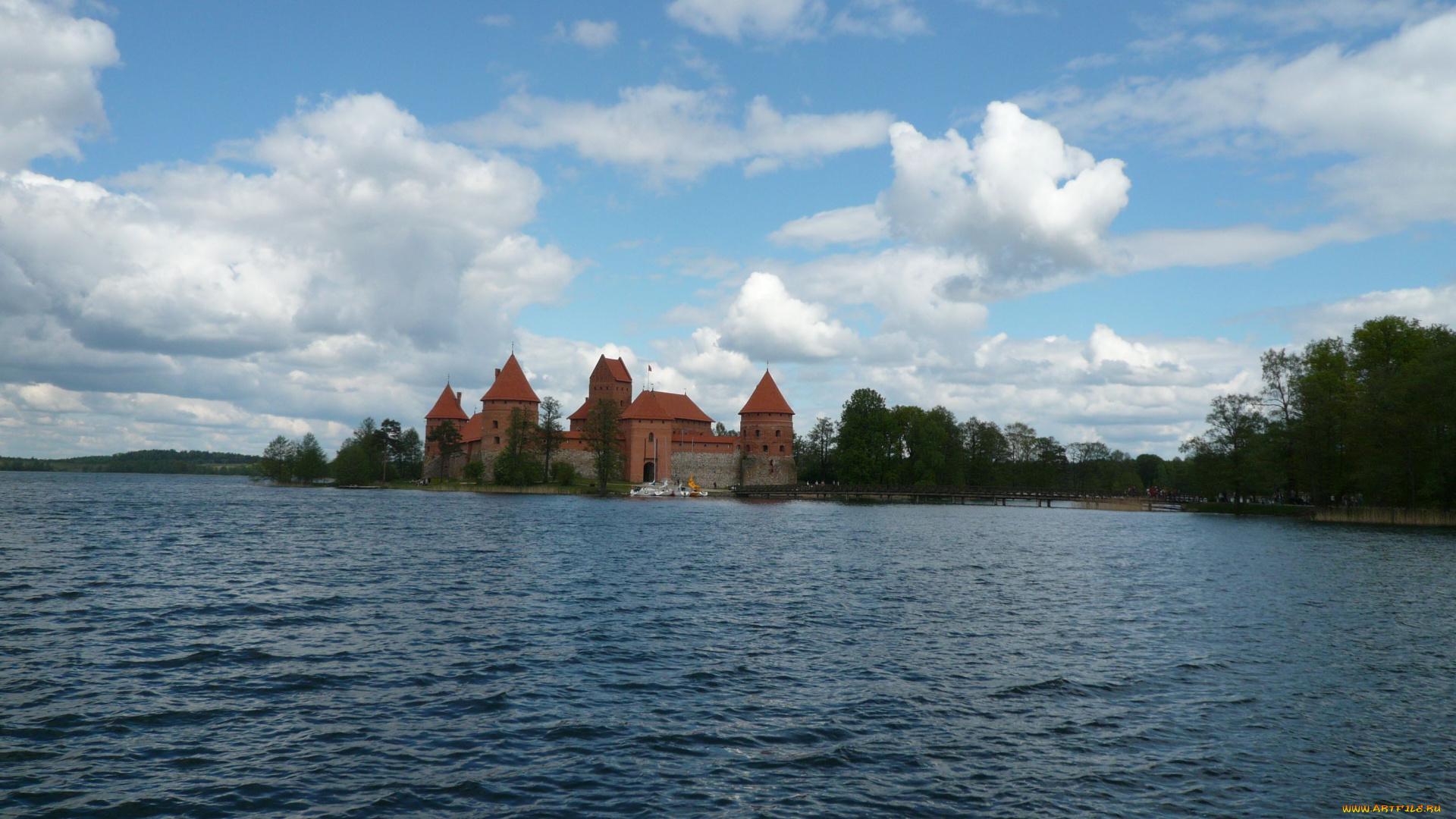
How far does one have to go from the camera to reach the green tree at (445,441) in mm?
89875

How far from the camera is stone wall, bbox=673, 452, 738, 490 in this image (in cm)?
9000

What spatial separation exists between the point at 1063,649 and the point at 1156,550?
21695 millimetres

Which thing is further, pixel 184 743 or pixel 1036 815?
pixel 184 743

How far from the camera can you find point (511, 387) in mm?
85312

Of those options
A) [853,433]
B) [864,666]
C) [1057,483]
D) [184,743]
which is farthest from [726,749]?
[1057,483]

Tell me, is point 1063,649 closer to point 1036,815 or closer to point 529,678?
point 1036,815

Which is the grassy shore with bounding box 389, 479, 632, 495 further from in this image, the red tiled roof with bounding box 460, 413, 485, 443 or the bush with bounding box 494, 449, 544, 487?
the red tiled roof with bounding box 460, 413, 485, 443

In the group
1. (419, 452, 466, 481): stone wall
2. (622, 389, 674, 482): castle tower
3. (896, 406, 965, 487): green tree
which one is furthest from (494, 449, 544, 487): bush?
(896, 406, 965, 487): green tree

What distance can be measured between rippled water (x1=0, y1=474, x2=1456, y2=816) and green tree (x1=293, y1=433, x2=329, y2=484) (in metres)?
68.3

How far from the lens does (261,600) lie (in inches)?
670

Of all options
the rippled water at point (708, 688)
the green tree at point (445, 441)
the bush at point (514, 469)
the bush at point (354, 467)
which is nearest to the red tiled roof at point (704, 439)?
the bush at point (514, 469)

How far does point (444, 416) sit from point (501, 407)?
18.6 m

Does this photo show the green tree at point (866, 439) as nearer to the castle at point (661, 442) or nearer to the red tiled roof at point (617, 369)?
the castle at point (661, 442)

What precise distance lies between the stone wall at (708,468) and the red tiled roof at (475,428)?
1939 centimetres
